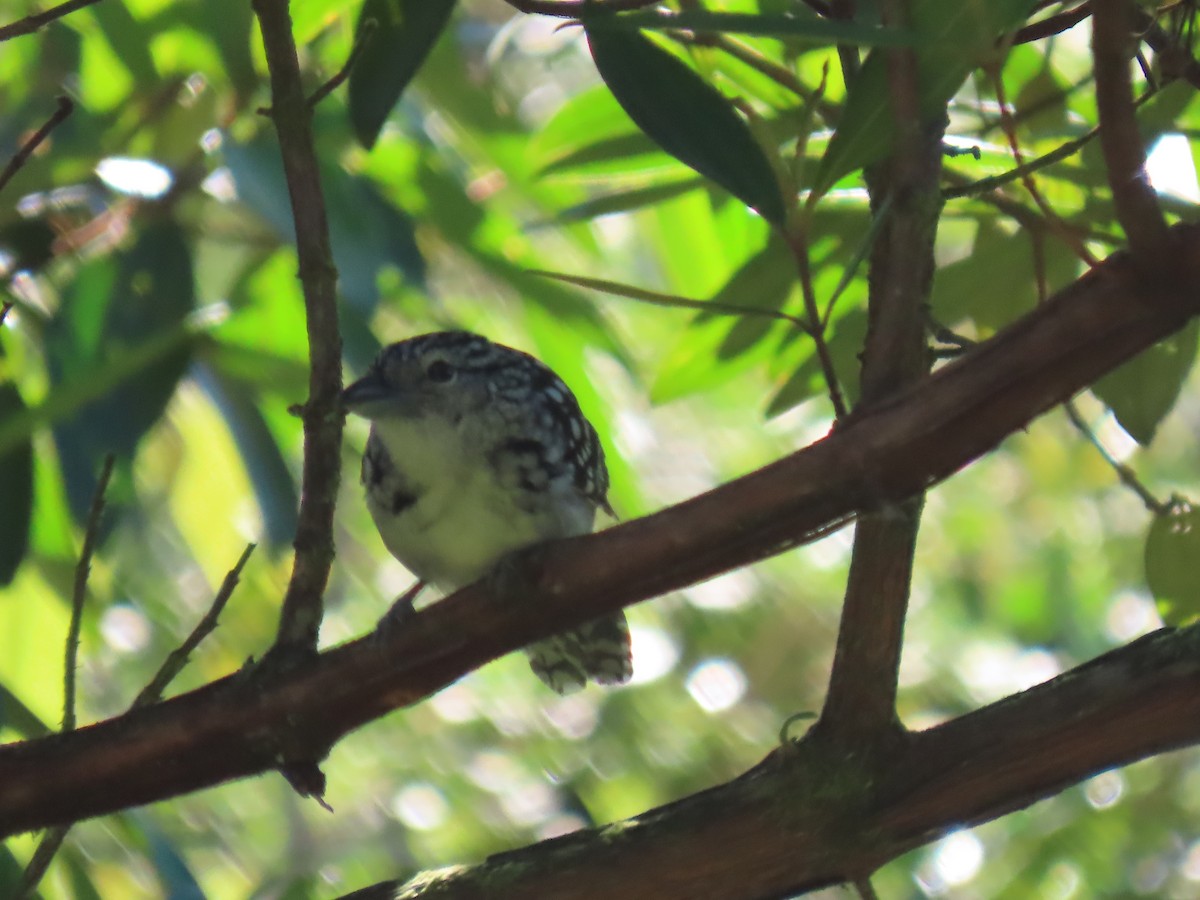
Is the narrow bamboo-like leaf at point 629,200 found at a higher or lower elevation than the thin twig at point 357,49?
higher

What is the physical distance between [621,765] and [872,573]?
118 inches

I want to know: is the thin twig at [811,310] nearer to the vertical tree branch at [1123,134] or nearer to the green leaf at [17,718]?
the vertical tree branch at [1123,134]

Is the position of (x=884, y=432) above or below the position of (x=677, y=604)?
below

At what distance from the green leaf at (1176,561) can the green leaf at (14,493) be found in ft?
5.36

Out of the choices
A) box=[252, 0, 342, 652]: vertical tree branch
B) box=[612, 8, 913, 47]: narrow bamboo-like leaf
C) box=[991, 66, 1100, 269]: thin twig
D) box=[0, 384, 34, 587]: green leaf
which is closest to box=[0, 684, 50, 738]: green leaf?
box=[0, 384, 34, 587]: green leaf

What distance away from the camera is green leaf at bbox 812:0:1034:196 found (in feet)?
4.67

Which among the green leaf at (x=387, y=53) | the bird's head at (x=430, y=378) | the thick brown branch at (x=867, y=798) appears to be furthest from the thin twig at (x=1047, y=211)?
the bird's head at (x=430, y=378)

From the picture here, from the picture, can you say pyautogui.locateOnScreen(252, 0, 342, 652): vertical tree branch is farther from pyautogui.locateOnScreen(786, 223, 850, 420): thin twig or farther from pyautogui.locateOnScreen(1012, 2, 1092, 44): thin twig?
pyautogui.locateOnScreen(1012, 2, 1092, 44): thin twig

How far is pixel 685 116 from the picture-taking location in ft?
5.51

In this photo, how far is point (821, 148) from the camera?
2.24 m

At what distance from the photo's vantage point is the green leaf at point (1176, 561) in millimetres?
1909

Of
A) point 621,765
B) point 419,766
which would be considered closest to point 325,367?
point 621,765

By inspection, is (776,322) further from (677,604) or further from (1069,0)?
(677,604)

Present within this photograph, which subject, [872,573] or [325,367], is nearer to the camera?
[872,573]
